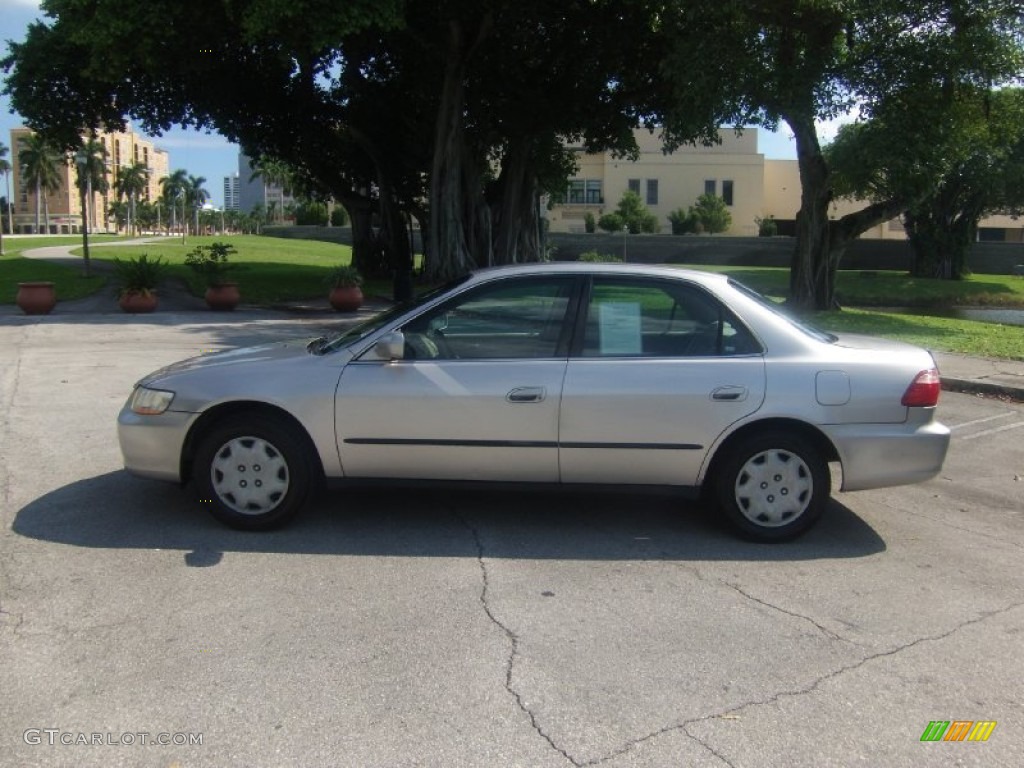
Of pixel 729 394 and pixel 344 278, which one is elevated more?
pixel 344 278

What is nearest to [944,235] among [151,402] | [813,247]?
[813,247]

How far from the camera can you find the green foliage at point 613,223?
221ft

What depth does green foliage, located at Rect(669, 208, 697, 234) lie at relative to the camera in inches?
2685

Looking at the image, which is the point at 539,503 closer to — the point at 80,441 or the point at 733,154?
the point at 80,441

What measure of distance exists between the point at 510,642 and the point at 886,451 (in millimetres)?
2622

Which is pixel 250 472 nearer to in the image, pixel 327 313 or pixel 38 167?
pixel 327 313

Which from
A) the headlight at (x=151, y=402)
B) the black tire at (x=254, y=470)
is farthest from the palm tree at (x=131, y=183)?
the black tire at (x=254, y=470)

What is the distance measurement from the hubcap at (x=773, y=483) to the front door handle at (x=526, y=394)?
1253mm

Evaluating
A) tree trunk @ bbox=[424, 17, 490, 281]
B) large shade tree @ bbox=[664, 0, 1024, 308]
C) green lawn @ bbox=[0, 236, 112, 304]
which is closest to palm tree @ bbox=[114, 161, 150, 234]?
green lawn @ bbox=[0, 236, 112, 304]

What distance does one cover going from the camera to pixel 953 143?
705 inches

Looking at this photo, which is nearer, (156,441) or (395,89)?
(156,441)

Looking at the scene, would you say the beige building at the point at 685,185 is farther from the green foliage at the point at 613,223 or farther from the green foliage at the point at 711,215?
the green foliage at the point at 613,223

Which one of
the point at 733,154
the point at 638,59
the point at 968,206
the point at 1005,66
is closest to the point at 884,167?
the point at 1005,66

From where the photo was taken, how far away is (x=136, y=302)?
1953cm
